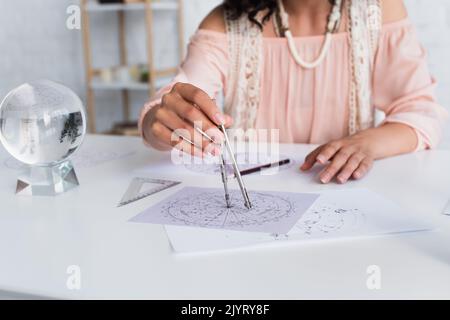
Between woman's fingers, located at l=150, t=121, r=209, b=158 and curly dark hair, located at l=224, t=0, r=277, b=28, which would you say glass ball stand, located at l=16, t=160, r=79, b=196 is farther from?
curly dark hair, located at l=224, t=0, r=277, b=28

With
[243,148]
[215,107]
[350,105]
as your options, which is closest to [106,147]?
[243,148]

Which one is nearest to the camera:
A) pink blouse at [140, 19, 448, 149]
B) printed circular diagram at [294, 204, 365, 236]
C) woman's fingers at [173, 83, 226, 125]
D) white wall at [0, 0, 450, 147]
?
printed circular diagram at [294, 204, 365, 236]

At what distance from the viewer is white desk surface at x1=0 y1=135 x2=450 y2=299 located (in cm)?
42

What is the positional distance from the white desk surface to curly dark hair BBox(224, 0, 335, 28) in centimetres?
57

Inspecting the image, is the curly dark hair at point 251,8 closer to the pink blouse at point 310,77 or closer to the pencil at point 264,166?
the pink blouse at point 310,77

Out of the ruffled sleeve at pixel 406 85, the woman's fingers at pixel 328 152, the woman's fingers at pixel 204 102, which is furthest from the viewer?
the ruffled sleeve at pixel 406 85

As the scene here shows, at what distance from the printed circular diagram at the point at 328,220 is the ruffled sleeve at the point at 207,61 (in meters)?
0.54

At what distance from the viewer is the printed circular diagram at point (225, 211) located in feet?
1.84

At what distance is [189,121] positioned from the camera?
0.69 meters

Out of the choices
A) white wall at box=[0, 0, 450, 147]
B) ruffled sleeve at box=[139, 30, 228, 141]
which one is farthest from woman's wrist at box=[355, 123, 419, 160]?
white wall at box=[0, 0, 450, 147]

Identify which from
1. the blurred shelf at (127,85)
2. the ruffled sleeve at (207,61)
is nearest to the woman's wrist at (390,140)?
the ruffled sleeve at (207,61)

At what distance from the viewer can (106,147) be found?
3.19 ft

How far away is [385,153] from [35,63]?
1733 millimetres
